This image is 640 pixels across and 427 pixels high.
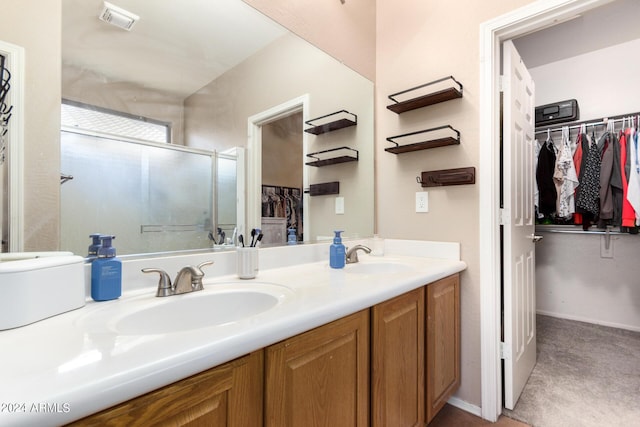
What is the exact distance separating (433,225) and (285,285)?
1.04m

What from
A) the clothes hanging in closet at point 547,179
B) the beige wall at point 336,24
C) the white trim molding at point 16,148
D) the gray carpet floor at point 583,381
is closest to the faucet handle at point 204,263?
the white trim molding at point 16,148

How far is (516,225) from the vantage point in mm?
1697

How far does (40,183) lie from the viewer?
2.81 feet

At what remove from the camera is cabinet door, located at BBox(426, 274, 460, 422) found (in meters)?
1.35

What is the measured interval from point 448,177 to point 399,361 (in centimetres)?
99

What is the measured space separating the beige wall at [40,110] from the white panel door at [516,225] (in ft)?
6.08

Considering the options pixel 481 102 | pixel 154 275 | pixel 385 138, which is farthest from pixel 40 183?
pixel 481 102

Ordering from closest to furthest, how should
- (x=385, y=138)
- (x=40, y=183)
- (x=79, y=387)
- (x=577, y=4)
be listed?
(x=79, y=387) → (x=40, y=183) → (x=577, y=4) → (x=385, y=138)

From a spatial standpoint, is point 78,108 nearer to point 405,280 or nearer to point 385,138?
point 405,280

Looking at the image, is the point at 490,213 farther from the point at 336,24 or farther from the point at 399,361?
the point at 336,24

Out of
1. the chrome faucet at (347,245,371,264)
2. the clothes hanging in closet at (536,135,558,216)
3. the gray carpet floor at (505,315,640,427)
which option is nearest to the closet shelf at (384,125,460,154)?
the chrome faucet at (347,245,371,264)

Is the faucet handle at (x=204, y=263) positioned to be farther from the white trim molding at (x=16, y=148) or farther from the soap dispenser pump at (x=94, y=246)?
the white trim molding at (x=16, y=148)

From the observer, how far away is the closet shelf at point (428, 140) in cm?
165

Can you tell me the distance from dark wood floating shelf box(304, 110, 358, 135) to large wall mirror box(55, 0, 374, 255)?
0.13ft
